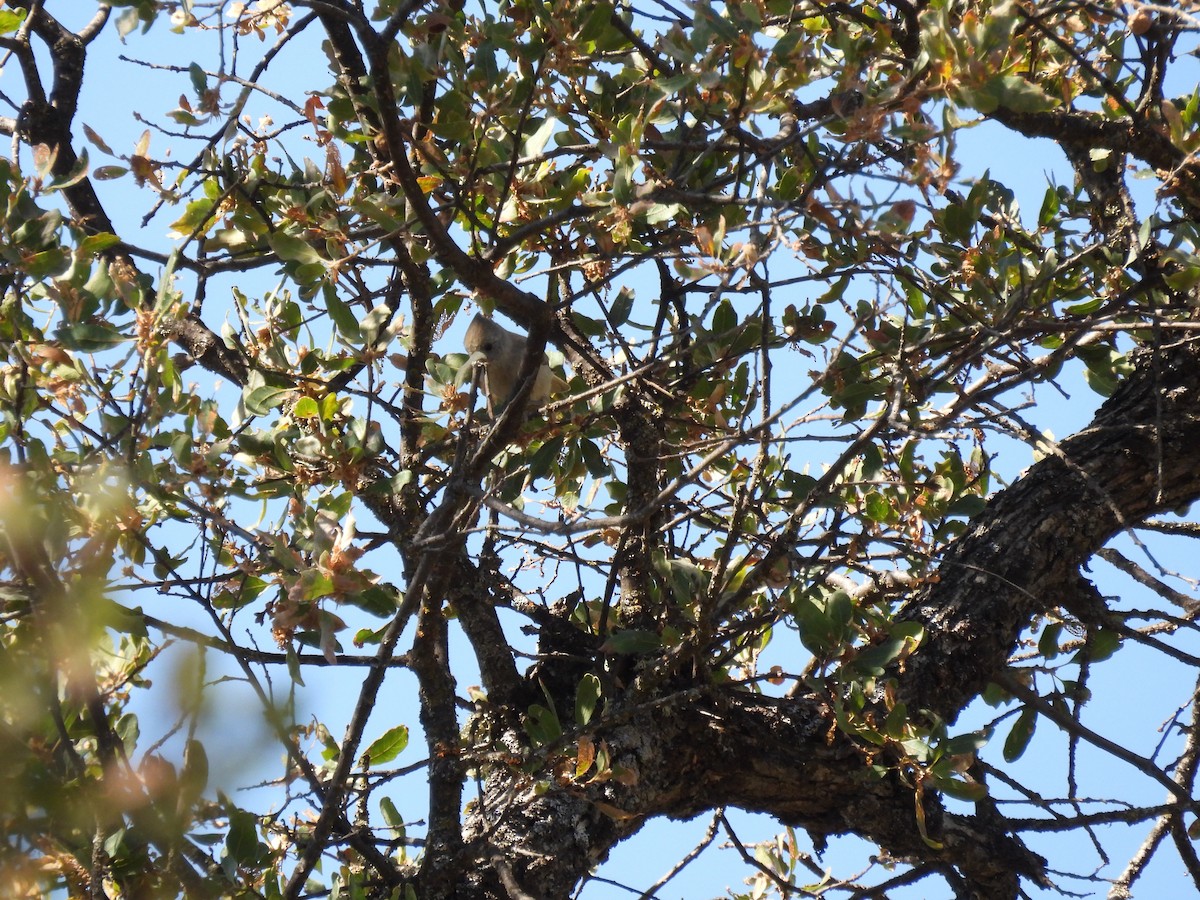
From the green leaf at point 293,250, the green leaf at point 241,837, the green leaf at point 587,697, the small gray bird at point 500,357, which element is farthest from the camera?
the small gray bird at point 500,357

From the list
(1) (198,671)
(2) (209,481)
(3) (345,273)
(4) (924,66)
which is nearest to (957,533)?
(4) (924,66)

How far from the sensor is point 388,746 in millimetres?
2414

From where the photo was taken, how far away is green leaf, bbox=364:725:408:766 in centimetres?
240

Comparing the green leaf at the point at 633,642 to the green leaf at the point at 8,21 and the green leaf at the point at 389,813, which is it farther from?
the green leaf at the point at 8,21

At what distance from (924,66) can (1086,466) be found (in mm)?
1373

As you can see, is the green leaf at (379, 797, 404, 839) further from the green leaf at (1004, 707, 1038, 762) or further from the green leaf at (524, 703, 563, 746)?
the green leaf at (1004, 707, 1038, 762)

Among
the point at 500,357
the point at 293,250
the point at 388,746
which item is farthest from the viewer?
the point at 500,357

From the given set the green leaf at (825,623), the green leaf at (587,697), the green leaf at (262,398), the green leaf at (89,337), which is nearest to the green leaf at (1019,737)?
the green leaf at (825,623)

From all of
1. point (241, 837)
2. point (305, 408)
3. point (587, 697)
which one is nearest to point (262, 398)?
point (305, 408)

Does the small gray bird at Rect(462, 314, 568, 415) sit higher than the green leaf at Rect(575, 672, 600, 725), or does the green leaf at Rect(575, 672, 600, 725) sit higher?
the small gray bird at Rect(462, 314, 568, 415)

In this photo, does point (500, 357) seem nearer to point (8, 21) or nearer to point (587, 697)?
point (587, 697)

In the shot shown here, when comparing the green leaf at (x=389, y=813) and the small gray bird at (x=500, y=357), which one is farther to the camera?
the small gray bird at (x=500, y=357)

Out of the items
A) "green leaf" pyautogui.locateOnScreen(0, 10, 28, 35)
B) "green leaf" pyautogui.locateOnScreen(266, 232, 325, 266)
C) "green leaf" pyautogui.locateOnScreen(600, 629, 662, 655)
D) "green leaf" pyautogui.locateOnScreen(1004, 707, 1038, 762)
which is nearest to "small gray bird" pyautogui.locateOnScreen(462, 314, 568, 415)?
"green leaf" pyautogui.locateOnScreen(600, 629, 662, 655)

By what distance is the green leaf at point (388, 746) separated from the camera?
7.88 ft
